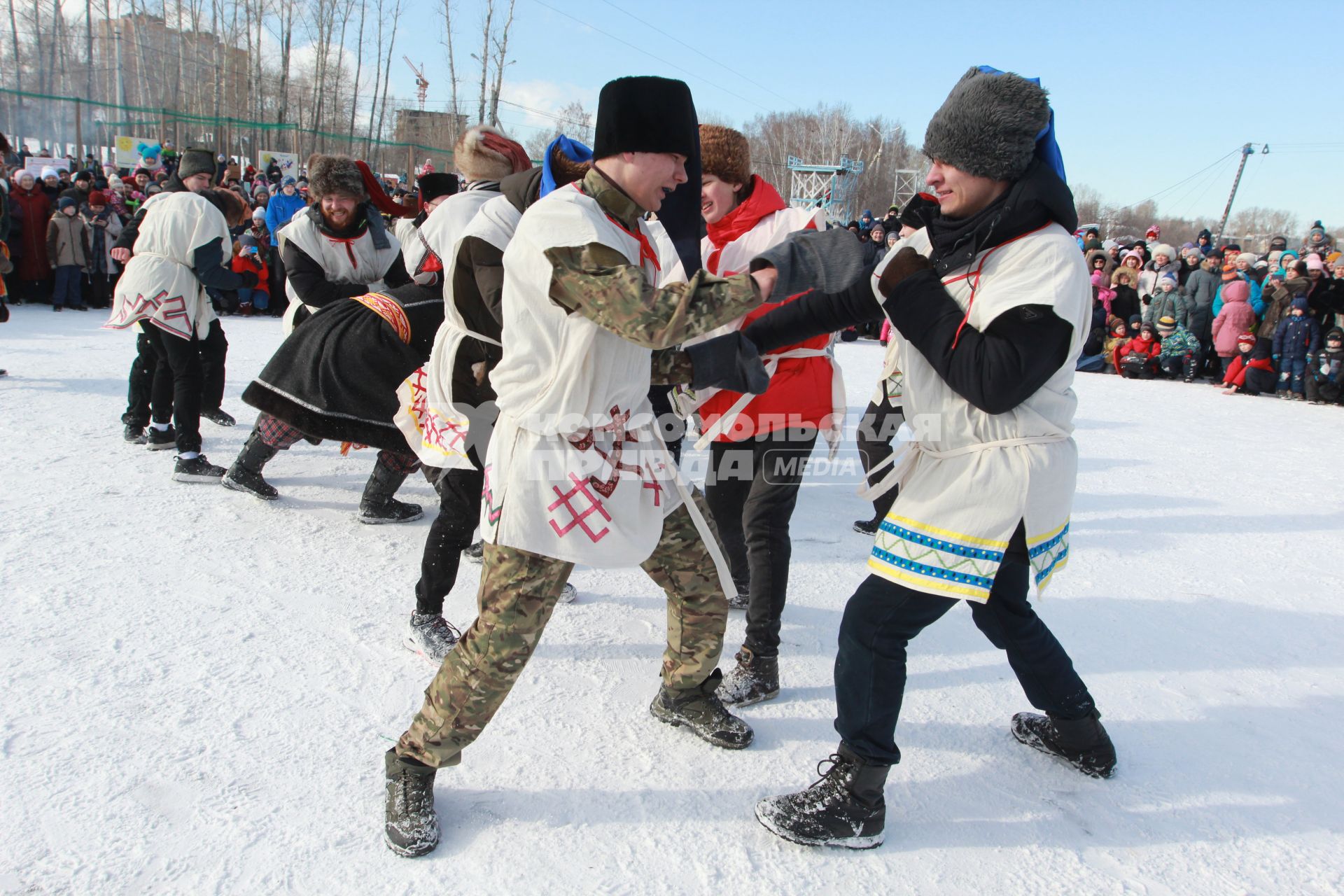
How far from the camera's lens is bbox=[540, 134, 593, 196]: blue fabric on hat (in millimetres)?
2379

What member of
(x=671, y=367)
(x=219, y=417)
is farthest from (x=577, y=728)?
(x=219, y=417)

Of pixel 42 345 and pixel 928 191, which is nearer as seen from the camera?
pixel 928 191

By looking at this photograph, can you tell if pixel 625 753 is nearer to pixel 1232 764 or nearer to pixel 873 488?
pixel 873 488

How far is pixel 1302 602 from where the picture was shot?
367 centimetres

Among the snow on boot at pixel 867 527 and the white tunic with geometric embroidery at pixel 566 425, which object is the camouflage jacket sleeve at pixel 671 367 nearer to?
the white tunic with geometric embroidery at pixel 566 425

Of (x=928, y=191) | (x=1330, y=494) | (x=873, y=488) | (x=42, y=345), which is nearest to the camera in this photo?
(x=928, y=191)

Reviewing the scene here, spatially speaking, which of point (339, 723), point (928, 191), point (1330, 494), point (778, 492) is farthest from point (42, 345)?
point (1330, 494)

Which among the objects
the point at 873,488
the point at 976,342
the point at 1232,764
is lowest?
the point at 1232,764

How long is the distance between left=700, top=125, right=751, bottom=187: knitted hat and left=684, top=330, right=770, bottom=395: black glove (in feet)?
3.20

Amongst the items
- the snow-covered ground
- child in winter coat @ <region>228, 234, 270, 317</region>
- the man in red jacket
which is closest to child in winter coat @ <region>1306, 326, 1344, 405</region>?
the snow-covered ground

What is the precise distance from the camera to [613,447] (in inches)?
77.5

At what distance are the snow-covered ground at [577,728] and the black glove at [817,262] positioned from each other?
1.34 metres

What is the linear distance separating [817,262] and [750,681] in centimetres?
146

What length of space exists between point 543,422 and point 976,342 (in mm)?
974
